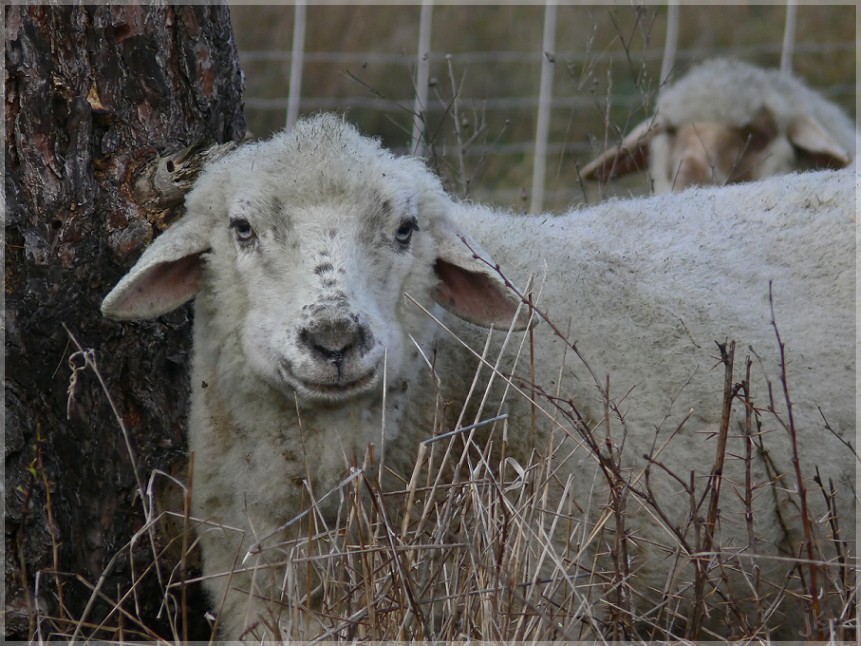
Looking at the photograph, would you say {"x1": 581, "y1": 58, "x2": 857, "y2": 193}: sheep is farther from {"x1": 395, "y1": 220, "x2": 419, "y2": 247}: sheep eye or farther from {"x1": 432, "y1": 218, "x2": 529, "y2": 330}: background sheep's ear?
{"x1": 395, "y1": 220, "x2": 419, "y2": 247}: sheep eye

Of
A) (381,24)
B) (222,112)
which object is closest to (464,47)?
(381,24)

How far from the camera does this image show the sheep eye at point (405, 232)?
10.6ft

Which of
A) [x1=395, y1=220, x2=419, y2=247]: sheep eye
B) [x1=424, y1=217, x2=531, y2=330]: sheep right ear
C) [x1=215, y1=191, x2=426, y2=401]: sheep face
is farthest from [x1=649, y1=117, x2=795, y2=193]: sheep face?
[x1=215, y1=191, x2=426, y2=401]: sheep face

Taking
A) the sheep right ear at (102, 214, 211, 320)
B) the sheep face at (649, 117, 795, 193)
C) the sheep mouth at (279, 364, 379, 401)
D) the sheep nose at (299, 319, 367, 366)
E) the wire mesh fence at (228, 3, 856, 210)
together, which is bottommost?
the sheep mouth at (279, 364, 379, 401)

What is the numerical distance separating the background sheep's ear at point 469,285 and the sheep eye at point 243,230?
0.50m

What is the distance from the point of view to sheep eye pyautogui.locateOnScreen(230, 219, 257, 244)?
3180 mm

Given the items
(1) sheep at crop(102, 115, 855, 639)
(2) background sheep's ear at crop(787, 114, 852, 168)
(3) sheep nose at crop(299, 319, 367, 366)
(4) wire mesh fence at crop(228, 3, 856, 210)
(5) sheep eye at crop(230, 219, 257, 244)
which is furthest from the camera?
(4) wire mesh fence at crop(228, 3, 856, 210)

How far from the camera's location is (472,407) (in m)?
3.37

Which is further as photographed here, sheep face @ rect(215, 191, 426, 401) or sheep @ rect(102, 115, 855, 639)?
sheep @ rect(102, 115, 855, 639)

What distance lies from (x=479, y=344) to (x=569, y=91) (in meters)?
7.43

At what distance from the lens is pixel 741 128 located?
7.58 meters

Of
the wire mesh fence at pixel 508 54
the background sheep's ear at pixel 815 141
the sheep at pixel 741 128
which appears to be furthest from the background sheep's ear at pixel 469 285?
the wire mesh fence at pixel 508 54

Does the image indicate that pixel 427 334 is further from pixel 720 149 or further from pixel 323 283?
pixel 720 149

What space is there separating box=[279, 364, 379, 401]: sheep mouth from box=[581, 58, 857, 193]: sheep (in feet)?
14.9
